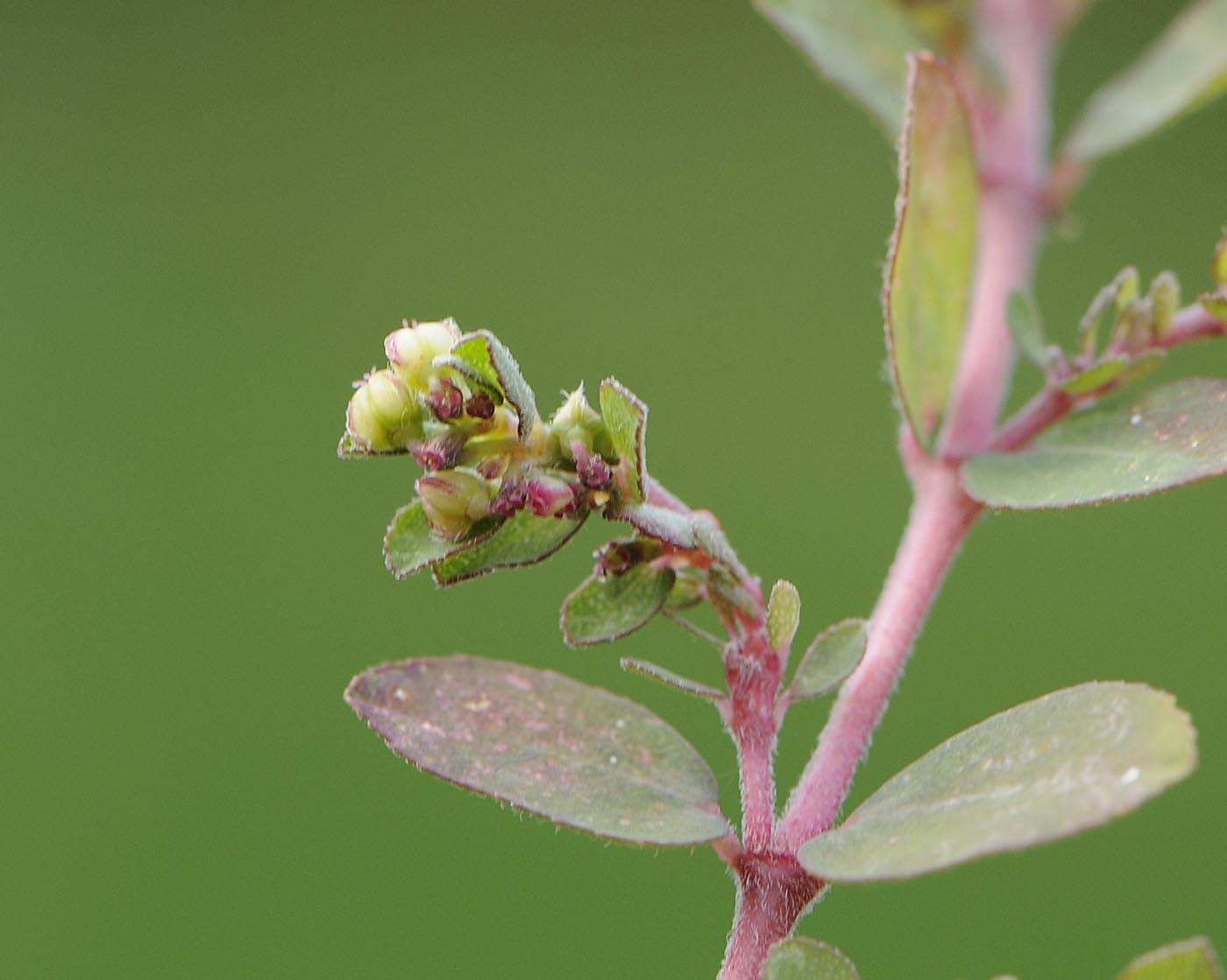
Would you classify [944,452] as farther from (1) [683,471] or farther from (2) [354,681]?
(1) [683,471]

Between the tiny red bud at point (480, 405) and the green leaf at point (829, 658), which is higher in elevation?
the tiny red bud at point (480, 405)

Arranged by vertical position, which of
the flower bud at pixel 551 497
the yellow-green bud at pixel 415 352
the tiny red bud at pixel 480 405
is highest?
the yellow-green bud at pixel 415 352

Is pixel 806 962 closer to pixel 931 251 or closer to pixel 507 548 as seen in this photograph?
pixel 507 548

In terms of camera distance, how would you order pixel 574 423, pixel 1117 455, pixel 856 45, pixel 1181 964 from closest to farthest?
pixel 1181 964, pixel 574 423, pixel 1117 455, pixel 856 45

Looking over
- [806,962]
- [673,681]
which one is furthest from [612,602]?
[806,962]

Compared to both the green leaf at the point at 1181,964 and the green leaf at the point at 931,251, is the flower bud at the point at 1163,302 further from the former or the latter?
the green leaf at the point at 1181,964

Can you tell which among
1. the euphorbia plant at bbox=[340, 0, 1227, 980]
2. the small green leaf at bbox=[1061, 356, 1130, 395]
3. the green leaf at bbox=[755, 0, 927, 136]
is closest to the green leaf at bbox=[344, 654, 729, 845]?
the euphorbia plant at bbox=[340, 0, 1227, 980]

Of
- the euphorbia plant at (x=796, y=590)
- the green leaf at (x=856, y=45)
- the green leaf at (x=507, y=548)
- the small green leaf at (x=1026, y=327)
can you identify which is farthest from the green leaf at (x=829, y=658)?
the green leaf at (x=856, y=45)
